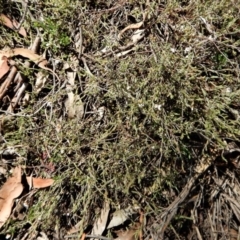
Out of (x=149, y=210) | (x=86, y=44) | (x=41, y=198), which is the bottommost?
(x=149, y=210)

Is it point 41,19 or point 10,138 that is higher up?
point 41,19

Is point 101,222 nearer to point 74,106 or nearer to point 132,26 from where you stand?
point 74,106

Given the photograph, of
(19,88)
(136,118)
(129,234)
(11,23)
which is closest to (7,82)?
(19,88)

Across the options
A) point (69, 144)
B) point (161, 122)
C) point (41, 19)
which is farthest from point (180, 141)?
point (41, 19)

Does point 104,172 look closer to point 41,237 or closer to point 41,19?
point 41,237

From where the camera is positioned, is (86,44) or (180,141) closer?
(180,141)

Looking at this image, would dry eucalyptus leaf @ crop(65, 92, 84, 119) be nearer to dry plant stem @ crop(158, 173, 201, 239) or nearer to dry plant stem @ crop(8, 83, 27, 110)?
dry plant stem @ crop(8, 83, 27, 110)

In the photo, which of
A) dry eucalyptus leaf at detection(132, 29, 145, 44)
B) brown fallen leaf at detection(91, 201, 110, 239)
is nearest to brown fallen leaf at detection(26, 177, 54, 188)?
A: brown fallen leaf at detection(91, 201, 110, 239)
